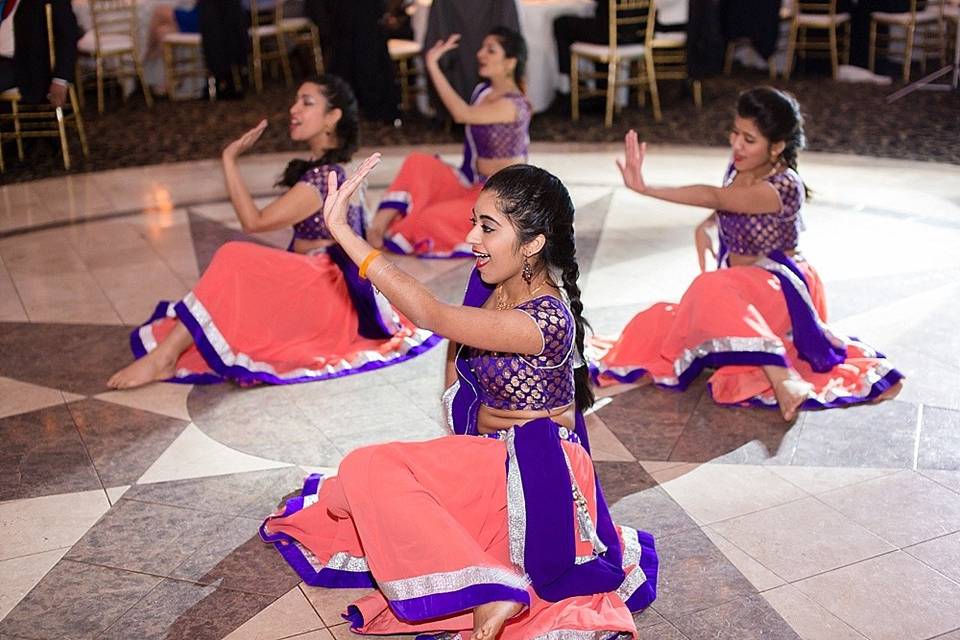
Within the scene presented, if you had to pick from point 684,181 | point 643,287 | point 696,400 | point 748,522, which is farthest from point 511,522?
point 684,181

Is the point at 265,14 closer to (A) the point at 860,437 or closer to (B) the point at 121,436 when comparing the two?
(B) the point at 121,436

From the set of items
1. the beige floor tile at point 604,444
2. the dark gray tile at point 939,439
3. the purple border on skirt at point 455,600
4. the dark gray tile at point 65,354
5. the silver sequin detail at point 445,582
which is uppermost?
the silver sequin detail at point 445,582

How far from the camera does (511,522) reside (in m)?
2.45

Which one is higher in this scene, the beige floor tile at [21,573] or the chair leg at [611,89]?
the chair leg at [611,89]

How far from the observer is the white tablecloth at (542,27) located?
27.0 ft

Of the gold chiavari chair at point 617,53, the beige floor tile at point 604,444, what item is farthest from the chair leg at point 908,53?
the beige floor tile at point 604,444

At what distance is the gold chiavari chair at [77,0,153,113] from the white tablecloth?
2.25m

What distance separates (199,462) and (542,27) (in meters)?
5.58

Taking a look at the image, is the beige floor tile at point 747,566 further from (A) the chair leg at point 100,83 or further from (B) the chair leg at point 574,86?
(A) the chair leg at point 100,83

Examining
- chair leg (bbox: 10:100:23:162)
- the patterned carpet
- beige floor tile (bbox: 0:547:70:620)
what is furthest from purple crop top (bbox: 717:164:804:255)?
chair leg (bbox: 10:100:23:162)

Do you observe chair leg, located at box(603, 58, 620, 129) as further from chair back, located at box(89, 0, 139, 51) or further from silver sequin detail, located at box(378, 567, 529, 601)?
silver sequin detail, located at box(378, 567, 529, 601)

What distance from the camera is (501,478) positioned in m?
2.49

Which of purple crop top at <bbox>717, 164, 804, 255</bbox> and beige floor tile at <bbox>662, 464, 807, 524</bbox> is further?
purple crop top at <bbox>717, 164, 804, 255</bbox>

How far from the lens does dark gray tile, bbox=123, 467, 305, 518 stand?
124 inches
